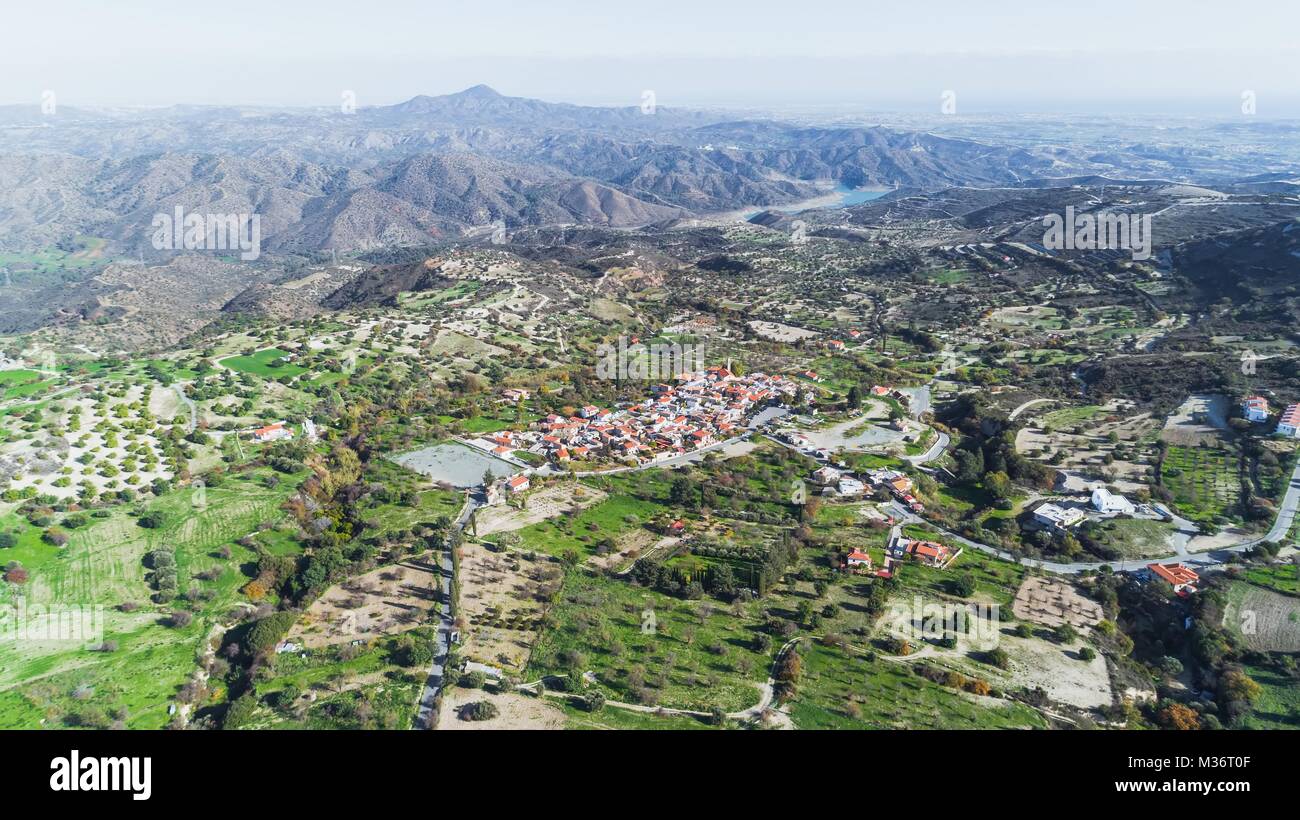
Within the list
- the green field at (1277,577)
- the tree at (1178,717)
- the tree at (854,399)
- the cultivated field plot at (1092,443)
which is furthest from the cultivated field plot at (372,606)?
the green field at (1277,577)

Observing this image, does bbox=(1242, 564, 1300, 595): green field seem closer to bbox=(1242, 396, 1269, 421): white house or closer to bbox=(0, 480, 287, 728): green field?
bbox=(1242, 396, 1269, 421): white house

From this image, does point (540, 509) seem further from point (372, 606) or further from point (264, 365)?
point (264, 365)

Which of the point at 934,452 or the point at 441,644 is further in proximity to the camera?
the point at 934,452

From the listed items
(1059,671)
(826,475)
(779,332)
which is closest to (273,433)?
(826,475)

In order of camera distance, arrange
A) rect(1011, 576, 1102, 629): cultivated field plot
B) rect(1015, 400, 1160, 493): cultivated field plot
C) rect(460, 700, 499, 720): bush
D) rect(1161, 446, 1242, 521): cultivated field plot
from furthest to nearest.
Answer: rect(1015, 400, 1160, 493): cultivated field plot → rect(1161, 446, 1242, 521): cultivated field plot → rect(1011, 576, 1102, 629): cultivated field plot → rect(460, 700, 499, 720): bush

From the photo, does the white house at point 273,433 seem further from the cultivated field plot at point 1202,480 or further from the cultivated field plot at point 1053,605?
the cultivated field plot at point 1202,480

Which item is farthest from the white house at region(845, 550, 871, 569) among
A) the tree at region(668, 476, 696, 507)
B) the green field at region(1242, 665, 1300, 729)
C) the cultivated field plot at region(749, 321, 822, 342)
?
the cultivated field plot at region(749, 321, 822, 342)
